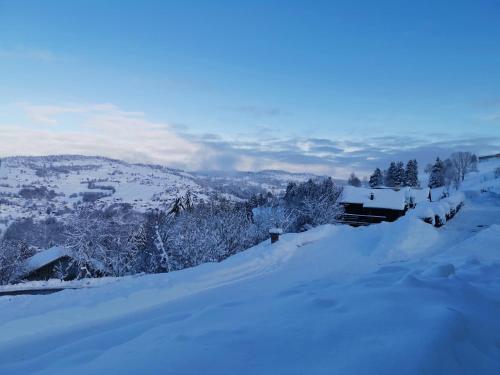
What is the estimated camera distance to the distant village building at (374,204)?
37.2 metres

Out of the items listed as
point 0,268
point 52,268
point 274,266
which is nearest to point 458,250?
point 274,266

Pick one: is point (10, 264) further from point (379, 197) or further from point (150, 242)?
point (379, 197)

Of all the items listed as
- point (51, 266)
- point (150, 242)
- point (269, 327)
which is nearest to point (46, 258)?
point (51, 266)

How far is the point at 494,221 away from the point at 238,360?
71.0 ft

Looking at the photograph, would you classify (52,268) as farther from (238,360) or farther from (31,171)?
(31,171)

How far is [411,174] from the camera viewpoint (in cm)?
6675

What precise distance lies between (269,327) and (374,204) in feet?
121

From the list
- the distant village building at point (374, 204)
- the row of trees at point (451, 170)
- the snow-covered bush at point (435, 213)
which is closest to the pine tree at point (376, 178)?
the row of trees at point (451, 170)

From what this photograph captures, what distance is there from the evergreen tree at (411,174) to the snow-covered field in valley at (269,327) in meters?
64.3

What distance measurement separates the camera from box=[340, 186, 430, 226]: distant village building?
3716 cm

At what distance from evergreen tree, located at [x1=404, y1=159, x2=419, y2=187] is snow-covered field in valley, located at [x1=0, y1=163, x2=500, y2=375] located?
64.3 meters

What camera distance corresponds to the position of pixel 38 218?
89812 mm

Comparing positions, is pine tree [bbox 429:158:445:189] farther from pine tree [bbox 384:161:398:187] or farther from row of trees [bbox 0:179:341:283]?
row of trees [bbox 0:179:341:283]

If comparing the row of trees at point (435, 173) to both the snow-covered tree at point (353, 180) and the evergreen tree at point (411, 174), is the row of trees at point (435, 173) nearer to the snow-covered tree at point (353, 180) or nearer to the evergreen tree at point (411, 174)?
the evergreen tree at point (411, 174)
